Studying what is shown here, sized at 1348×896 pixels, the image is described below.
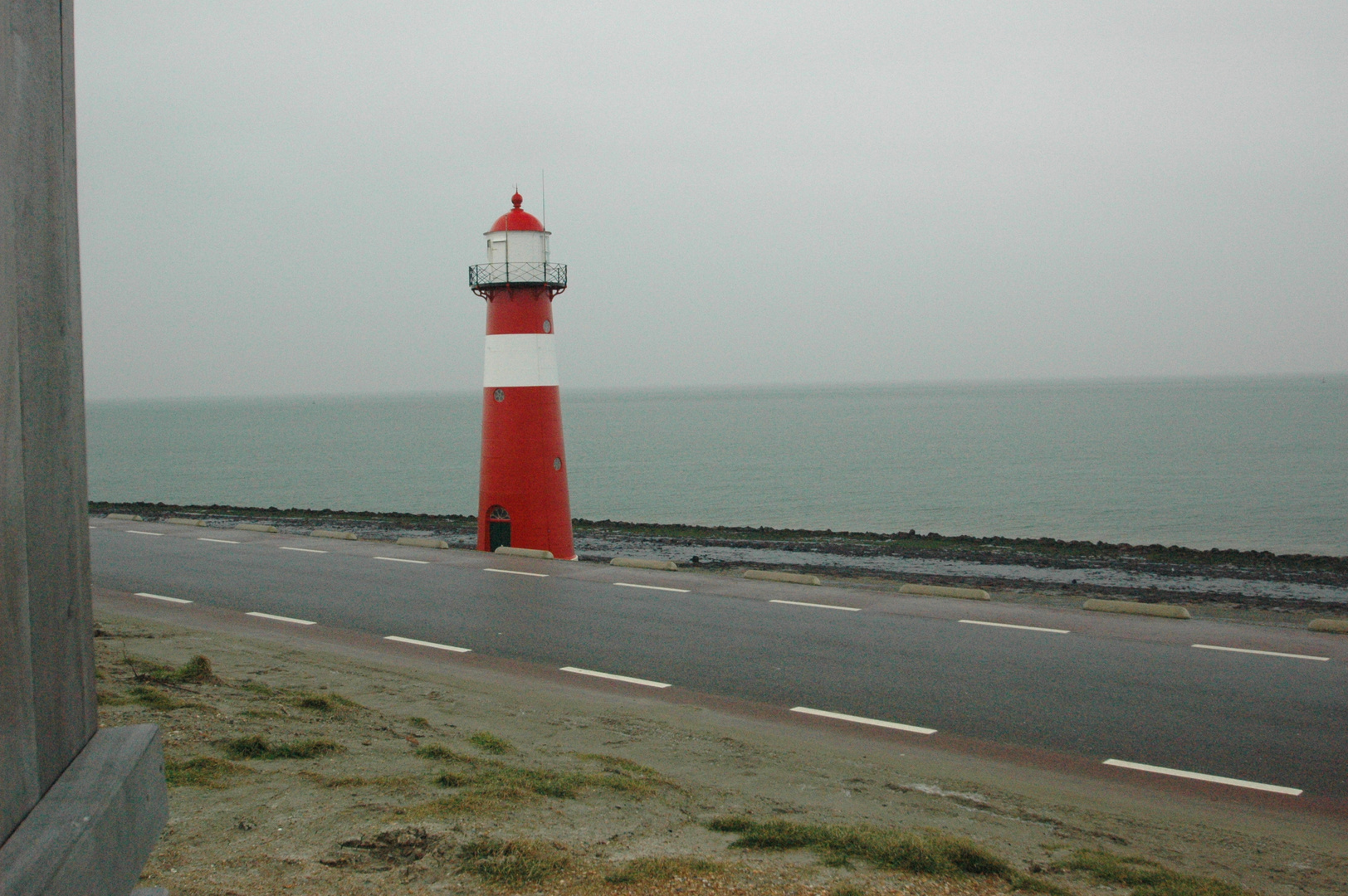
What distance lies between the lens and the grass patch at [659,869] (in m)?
4.73

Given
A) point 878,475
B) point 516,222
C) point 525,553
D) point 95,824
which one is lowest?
point 525,553

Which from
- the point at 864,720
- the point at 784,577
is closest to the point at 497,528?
the point at 784,577

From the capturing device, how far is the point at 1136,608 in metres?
14.7

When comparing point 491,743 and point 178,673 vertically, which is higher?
point 178,673

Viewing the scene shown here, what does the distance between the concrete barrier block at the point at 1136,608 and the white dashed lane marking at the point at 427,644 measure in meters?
8.86

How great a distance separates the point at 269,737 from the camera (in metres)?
7.09

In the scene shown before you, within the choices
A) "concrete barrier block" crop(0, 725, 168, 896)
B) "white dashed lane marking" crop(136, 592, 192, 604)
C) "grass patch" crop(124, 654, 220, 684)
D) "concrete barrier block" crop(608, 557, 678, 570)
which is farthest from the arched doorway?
"concrete barrier block" crop(0, 725, 168, 896)

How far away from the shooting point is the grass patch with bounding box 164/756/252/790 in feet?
19.4

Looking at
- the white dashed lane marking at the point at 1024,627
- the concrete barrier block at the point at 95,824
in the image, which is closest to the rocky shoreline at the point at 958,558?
the white dashed lane marking at the point at 1024,627

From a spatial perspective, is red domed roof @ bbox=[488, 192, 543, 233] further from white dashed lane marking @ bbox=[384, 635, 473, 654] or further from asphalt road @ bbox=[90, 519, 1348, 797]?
white dashed lane marking @ bbox=[384, 635, 473, 654]

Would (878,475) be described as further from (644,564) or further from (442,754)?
(442,754)

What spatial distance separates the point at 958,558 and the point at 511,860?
90.9 ft

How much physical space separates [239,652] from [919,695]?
7.27 meters

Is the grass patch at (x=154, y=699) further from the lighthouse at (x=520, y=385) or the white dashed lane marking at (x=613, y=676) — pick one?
the lighthouse at (x=520, y=385)
